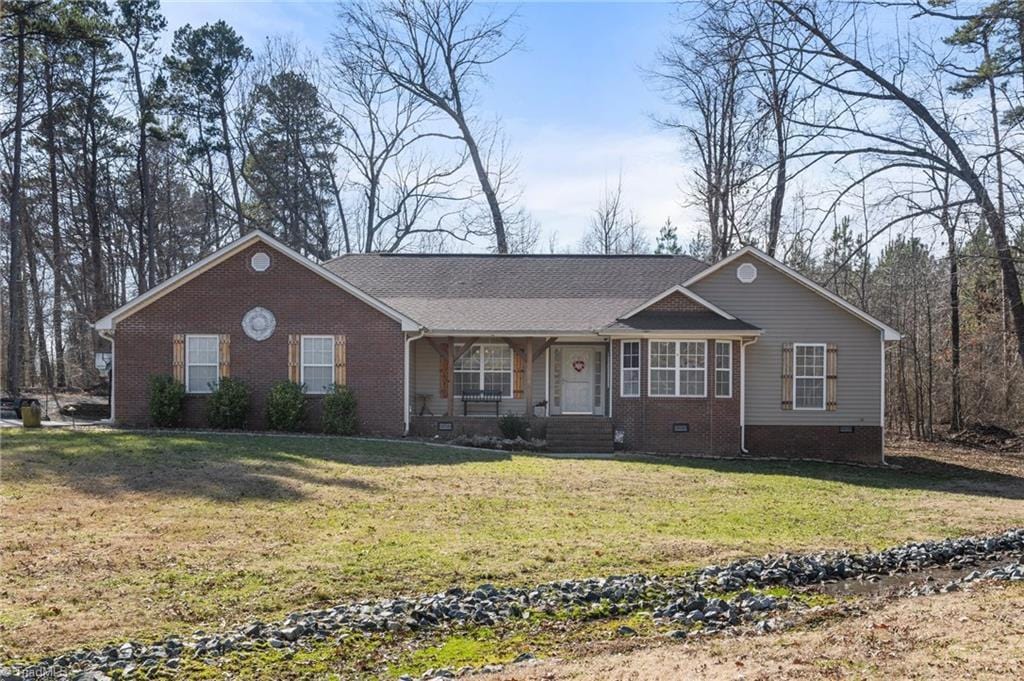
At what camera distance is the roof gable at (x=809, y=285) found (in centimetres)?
2222

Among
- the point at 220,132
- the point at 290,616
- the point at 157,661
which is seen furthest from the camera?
the point at 220,132

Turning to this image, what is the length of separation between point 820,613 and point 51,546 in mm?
8132

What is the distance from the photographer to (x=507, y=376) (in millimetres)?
23578

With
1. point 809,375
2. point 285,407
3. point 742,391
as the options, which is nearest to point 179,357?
point 285,407

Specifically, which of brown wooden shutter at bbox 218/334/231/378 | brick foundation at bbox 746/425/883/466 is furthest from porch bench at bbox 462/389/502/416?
brick foundation at bbox 746/425/883/466

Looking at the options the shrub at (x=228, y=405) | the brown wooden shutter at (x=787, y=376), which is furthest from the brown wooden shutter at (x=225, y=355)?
the brown wooden shutter at (x=787, y=376)

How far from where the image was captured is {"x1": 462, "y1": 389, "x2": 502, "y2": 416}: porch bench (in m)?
22.9

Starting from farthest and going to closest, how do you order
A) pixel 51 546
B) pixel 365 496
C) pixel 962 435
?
pixel 962 435
pixel 365 496
pixel 51 546

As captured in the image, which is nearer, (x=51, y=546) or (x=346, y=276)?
(x=51, y=546)

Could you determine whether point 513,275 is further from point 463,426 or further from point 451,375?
point 463,426

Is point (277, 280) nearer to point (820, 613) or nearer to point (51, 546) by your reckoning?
point (51, 546)

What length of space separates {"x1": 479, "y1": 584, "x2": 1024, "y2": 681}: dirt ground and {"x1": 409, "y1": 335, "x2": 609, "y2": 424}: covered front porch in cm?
1520

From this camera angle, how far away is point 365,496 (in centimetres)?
1362

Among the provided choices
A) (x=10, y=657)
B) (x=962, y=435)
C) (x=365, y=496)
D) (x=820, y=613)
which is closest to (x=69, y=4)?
(x=365, y=496)
